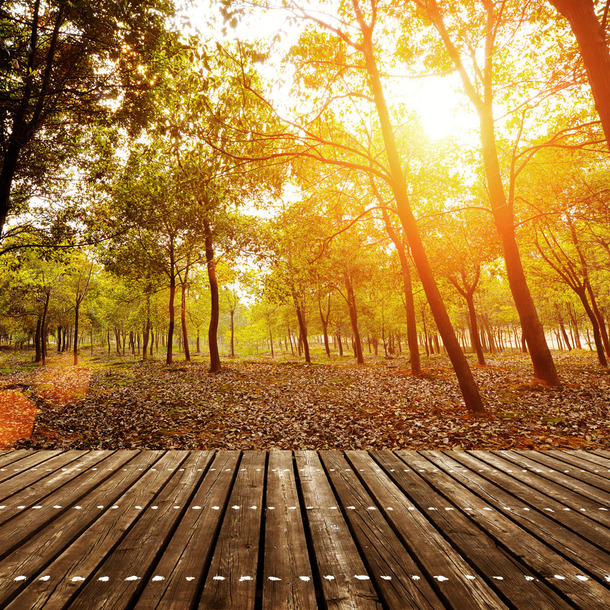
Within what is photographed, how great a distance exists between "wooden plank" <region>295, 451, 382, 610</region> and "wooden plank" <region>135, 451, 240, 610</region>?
966mm

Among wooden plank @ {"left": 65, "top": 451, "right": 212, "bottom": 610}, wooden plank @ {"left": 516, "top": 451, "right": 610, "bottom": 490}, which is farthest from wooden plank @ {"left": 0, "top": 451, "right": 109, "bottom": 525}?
wooden plank @ {"left": 516, "top": 451, "right": 610, "bottom": 490}

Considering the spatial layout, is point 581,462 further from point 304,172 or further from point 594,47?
point 304,172

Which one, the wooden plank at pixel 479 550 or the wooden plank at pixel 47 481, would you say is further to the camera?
the wooden plank at pixel 47 481

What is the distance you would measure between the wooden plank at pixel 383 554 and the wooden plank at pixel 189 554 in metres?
1.39

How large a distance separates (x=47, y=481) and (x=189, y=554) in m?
2.98

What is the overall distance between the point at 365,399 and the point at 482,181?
15.6m

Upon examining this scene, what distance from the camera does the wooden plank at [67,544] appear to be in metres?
2.47

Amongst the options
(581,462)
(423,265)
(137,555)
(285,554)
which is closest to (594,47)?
(423,265)

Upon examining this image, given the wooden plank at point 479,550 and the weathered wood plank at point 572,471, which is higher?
the wooden plank at point 479,550

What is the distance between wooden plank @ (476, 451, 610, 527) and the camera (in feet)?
12.0

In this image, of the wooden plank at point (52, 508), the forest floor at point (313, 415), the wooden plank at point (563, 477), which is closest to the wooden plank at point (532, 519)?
the wooden plank at point (563, 477)

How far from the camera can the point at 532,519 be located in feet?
11.5

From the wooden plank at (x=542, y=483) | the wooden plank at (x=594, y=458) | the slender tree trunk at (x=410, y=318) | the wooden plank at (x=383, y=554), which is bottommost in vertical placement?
the wooden plank at (x=594, y=458)

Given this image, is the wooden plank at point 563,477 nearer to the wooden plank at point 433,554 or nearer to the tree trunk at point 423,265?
the wooden plank at point 433,554
